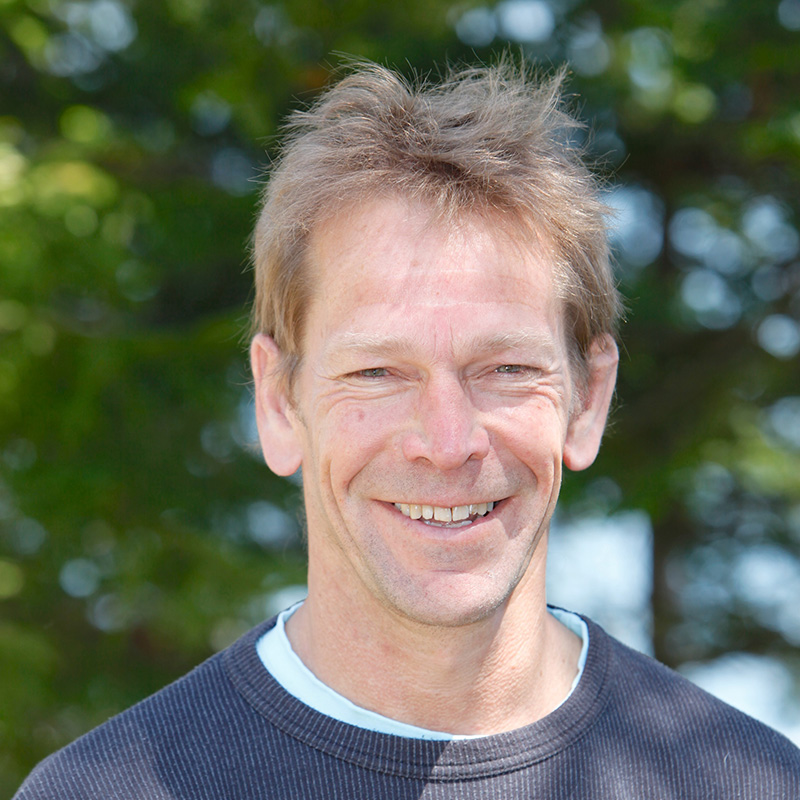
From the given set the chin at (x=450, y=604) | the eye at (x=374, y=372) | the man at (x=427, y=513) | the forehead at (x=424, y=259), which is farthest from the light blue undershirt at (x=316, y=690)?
the forehead at (x=424, y=259)

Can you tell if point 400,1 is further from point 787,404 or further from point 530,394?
point 787,404

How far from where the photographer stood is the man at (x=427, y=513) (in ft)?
5.94

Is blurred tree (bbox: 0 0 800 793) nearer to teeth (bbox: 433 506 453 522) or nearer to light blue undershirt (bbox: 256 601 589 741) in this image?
light blue undershirt (bbox: 256 601 589 741)

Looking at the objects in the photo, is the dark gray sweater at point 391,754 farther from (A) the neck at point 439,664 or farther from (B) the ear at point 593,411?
(B) the ear at point 593,411

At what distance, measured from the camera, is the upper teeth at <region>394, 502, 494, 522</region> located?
73.3 inches

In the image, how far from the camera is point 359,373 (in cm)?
186

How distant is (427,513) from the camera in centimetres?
187

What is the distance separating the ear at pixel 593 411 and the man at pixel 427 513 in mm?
14

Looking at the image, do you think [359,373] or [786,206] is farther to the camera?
[786,206]

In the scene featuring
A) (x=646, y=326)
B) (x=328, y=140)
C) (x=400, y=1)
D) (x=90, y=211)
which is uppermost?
(x=328, y=140)

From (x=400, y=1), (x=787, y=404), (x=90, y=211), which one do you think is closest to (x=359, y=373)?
(x=90, y=211)

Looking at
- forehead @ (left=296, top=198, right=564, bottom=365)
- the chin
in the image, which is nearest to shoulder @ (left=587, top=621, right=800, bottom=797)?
A: the chin

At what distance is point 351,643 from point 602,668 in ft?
1.80

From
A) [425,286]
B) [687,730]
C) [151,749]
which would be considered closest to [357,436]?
[425,286]
